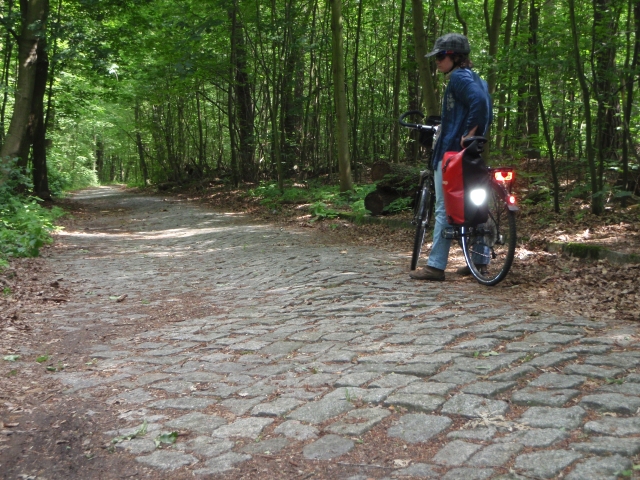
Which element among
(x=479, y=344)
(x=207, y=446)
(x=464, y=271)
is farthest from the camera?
(x=464, y=271)

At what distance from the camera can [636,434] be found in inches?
100

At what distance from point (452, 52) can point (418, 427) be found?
151 inches

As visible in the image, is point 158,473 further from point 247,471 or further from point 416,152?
point 416,152

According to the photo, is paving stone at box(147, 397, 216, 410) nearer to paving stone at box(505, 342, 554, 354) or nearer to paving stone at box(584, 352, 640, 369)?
paving stone at box(505, 342, 554, 354)

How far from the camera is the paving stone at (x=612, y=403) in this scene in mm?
2822

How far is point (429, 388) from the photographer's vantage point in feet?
10.6

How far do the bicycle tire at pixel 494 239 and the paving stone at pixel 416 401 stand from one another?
8.85ft

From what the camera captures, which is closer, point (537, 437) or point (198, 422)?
point (537, 437)

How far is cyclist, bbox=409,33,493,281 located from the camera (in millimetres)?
5461

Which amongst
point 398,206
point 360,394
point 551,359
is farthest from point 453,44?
point 398,206

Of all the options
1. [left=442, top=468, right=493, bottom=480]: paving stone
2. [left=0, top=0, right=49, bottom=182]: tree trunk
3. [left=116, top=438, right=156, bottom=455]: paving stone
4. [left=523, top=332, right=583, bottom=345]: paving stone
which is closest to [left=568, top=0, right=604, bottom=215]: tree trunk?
[left=523, top=332, right=583, bottom=345]: paving stone

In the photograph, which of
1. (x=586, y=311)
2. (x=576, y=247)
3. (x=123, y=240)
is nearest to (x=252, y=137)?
(x=123, y=240)

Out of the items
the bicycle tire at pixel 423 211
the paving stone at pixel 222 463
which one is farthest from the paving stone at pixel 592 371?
the bicycle tire at pixel 423 211

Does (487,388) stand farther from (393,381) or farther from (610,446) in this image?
(610,446)
